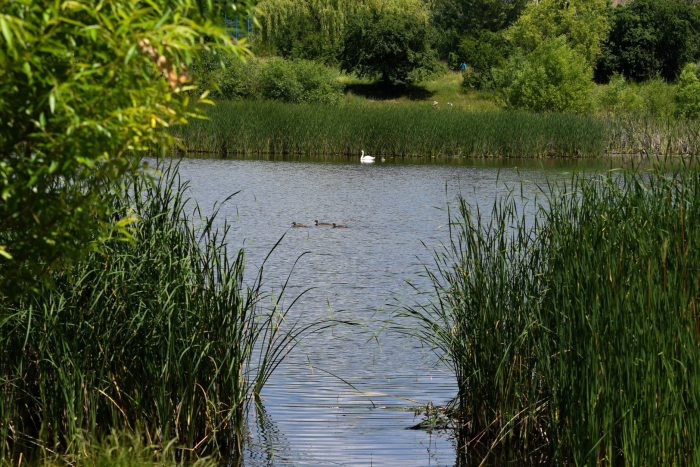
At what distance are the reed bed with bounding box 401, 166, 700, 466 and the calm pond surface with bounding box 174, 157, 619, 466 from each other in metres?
0.49

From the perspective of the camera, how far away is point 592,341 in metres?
4.39

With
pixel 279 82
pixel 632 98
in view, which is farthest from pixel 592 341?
pixel 632 98

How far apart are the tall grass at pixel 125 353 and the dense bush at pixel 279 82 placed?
3838cm

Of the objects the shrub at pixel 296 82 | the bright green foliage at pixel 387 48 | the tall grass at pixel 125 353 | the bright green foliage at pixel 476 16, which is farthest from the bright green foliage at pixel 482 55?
the tall grass at pixel 125 353

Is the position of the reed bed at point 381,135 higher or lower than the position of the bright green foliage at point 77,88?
higher

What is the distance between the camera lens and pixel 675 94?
47.4m

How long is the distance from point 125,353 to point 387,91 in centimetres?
5133

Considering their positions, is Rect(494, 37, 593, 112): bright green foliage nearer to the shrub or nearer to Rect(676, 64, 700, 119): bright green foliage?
Rect(676, 64, 700, 119): bright green foliage

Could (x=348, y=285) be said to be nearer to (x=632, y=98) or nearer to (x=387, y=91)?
(x=632, y=98)

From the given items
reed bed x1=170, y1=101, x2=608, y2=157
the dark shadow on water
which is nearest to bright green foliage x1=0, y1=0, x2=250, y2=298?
reed bed x1=170, y1=101, x2=608, y2=157

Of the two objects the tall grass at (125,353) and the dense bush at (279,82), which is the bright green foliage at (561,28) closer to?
the dense bush at (279,82)

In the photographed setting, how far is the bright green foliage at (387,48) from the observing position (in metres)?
53.9

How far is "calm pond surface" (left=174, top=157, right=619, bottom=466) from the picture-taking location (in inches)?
233

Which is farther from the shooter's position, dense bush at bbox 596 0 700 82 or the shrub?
dense bush at bbox 596 0 700 82
